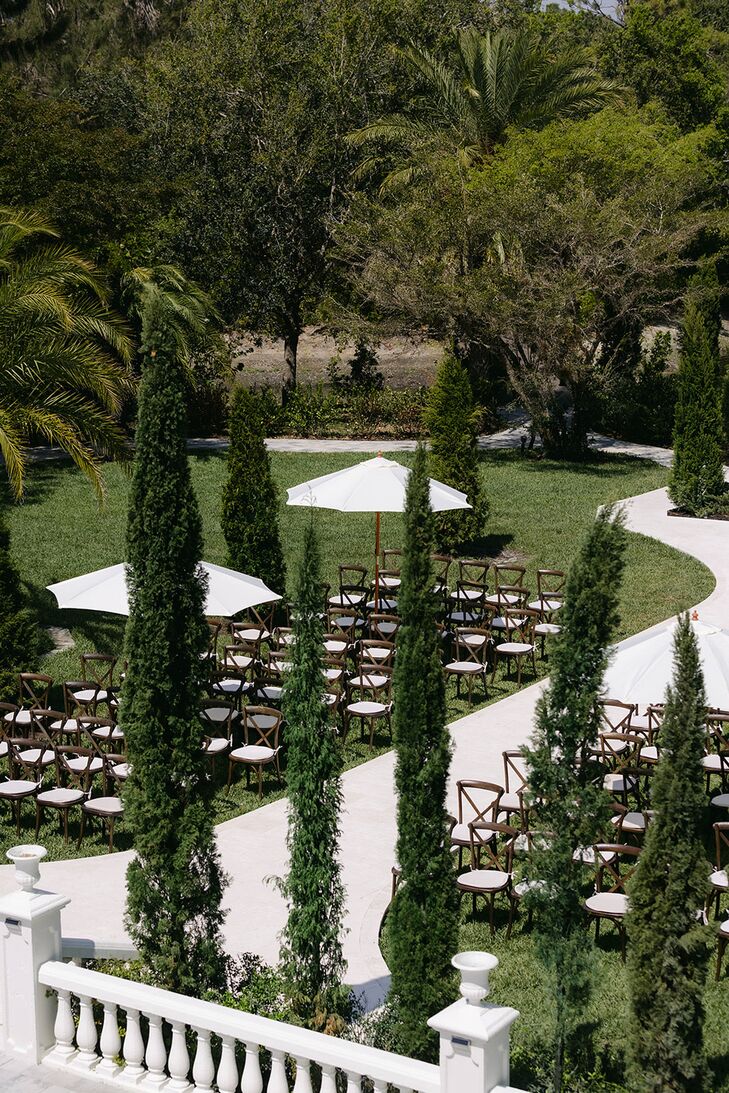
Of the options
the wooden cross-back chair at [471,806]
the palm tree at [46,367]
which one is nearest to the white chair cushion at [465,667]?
the wooden cross-back chair at [471,806]

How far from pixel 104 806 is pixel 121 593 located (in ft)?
8.24

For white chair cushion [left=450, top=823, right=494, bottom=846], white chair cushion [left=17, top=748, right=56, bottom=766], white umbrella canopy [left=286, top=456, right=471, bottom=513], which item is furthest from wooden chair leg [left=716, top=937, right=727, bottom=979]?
white umbrella canopy [left=286, top=456, right=471, bottom=513]

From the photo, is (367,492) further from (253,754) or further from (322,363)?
(322,363)

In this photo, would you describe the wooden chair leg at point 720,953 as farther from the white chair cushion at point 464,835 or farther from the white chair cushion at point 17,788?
the white chair cushion at point 17,788

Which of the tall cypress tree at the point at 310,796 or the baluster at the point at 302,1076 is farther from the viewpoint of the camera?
the tall cypress tree at the point at 310,796

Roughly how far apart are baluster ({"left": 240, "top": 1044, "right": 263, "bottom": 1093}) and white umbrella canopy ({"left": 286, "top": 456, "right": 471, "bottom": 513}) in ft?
30.4

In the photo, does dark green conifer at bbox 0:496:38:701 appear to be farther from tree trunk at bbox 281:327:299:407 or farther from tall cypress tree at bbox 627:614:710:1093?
tree trunk at bbox 281:327:299:407

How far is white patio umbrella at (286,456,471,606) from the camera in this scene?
16094mm

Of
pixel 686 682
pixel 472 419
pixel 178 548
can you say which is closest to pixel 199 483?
pixel 472 419

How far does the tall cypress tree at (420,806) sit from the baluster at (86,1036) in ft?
5.62

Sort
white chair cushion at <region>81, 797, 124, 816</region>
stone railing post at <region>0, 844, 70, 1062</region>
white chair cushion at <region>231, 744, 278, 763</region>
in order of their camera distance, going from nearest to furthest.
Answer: stone railing post at <region>0, 844, 70, 1062</region>
white chair cushion at <region>81, 797, 124, 816</region>
white chair cushion at <region>231, 744, 278, 763</region>

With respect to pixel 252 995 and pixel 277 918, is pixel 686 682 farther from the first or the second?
pixel 277 918

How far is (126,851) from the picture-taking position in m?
11.5

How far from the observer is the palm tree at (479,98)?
31203mm
